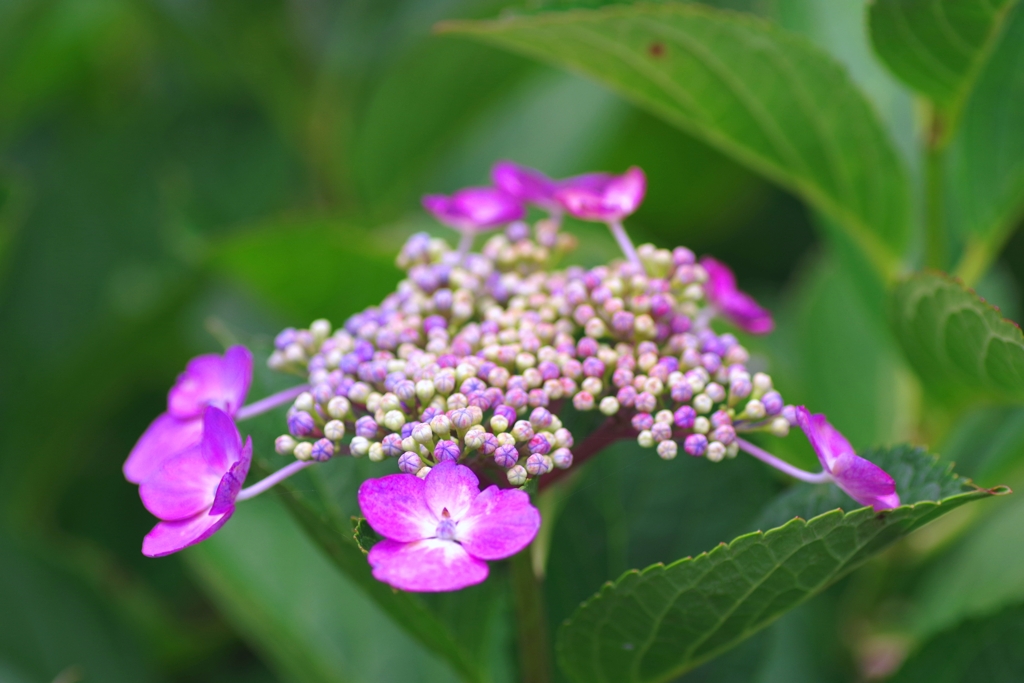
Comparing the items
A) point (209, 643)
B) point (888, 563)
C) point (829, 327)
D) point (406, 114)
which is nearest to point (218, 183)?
point (406, 114)

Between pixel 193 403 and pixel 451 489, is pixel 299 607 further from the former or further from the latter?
pixel 451 489

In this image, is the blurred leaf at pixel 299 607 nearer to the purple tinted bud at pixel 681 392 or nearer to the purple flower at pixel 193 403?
the purple flower at pixel 193 403

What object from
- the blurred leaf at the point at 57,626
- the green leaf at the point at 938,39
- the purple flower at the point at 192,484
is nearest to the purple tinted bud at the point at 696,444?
the purple flower at the point at 192,484

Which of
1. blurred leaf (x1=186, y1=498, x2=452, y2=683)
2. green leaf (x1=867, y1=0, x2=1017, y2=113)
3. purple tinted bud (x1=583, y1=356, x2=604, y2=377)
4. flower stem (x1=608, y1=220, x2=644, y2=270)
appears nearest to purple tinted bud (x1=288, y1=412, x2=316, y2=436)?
purple tinted bud (x1=583, y1=356, x2=604, y2=377)

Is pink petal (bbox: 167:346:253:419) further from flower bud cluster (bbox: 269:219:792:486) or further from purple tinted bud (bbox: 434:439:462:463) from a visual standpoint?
purple tinted bud (bbox: 434:439:462:463)

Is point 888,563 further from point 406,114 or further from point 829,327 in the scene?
point 406,114

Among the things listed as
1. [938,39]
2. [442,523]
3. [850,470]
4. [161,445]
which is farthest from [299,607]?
[938,39]
